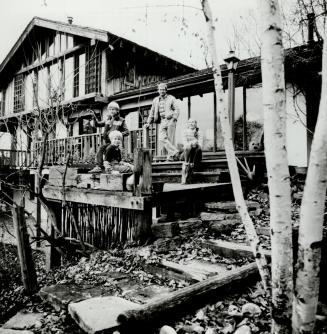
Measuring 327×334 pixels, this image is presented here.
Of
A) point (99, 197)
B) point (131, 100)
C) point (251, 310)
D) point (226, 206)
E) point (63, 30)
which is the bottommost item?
point (251, 310)

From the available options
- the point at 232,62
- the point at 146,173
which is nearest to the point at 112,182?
the point at 146,173

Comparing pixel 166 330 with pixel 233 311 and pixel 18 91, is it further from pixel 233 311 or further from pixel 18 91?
pixel 18 91

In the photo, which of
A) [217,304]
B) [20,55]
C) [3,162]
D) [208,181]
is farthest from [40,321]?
[20,55]

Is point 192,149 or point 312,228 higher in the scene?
point 192,149

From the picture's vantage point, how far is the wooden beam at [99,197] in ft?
18.3

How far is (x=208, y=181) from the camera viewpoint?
7.82 m

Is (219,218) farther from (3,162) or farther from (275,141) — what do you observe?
(3,162)

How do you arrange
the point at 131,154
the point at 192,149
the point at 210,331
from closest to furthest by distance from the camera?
the point at 210,331, the point at 192,149, the point at 131,154

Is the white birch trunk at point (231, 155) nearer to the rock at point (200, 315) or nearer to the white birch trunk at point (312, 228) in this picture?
the white birch trunk at point (312, 228)

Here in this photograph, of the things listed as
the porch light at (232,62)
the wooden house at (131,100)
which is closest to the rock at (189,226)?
the wooden house at (131,100)

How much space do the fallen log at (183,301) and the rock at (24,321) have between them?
4.96 ft

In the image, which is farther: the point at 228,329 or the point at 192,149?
the point at 192,149

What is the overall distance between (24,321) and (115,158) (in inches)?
143

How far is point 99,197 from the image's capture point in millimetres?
6285
